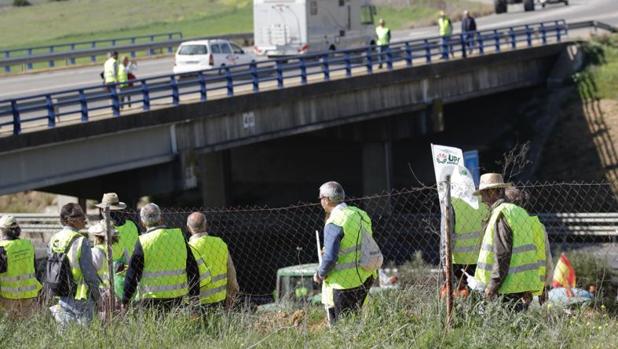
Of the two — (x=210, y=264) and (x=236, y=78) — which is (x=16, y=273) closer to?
(x=210, y=264)

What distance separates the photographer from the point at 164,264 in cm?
1095

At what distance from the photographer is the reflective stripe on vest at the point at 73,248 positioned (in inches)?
435

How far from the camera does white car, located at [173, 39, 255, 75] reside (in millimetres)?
38562

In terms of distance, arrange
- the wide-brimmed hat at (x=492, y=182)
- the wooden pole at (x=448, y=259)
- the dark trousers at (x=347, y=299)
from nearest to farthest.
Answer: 1. the wooden pole at (x=448, y=259)
2. the wide-brimmed hat at (x=492, y=182)
3. the dark trousers at (x=347, y=299)

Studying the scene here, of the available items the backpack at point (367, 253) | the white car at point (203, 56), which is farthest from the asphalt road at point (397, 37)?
the backpack at point (367, 253)

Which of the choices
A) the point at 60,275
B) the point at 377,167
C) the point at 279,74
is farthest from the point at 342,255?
the point at 377,167

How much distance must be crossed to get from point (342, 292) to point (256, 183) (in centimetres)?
3153

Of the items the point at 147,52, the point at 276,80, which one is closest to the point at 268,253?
the point at 276,80

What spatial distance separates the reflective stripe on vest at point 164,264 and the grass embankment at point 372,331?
416 mm

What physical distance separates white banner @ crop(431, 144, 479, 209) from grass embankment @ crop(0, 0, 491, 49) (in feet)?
188

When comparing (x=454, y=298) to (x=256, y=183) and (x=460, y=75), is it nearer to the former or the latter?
(x=460, y=75)

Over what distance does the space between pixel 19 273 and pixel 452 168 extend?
4038 millimetres

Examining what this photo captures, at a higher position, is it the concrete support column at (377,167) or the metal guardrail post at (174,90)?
the metal guardrail post at (174,90)

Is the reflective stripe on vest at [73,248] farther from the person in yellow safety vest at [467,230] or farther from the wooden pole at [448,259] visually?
the person in yellow safety vest at [467,230]
